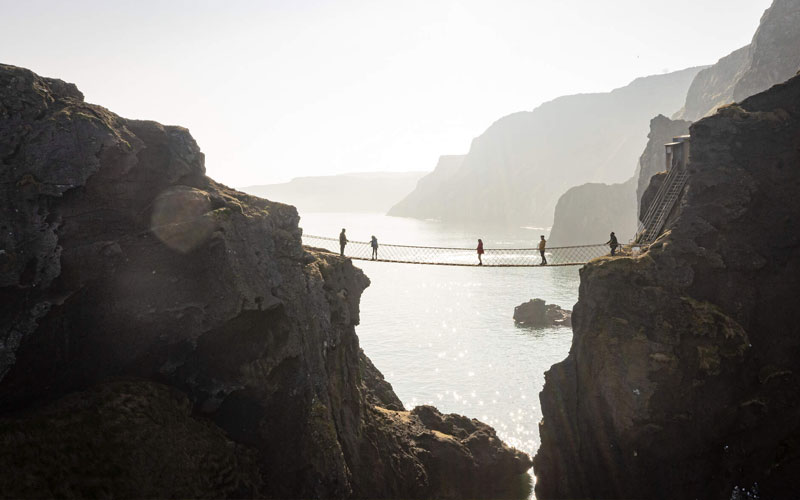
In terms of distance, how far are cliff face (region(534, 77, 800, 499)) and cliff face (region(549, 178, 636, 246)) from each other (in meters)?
106

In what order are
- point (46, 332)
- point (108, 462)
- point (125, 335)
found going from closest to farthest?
1. point (108, 462)
2. point (46, 332)
3. point (125, 335)

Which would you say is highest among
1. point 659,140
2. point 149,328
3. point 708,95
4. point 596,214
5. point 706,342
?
point 708,95

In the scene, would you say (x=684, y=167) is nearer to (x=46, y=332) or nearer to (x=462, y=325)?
(x=46, y=332)

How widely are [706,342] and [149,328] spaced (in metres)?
20.1

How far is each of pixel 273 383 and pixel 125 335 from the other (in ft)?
15.9

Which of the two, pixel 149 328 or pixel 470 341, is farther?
pixel 470 341

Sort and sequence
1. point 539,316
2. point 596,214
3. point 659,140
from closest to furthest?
point 539,316, point 659,140, point 596,214

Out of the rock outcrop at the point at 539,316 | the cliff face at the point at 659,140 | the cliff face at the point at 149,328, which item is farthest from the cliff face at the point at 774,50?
the cliff face at the point at 149,328

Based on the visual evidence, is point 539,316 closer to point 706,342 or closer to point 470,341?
point 470,341

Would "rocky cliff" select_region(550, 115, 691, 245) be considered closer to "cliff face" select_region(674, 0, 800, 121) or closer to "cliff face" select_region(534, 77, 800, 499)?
"cliff face" select_region(674, 0, 800, 121)

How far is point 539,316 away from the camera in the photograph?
61219 mm

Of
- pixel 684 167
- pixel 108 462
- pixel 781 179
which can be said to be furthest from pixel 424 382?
pixel 108 462

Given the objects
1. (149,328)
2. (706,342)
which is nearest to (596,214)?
(706,342)

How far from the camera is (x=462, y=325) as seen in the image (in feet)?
210
